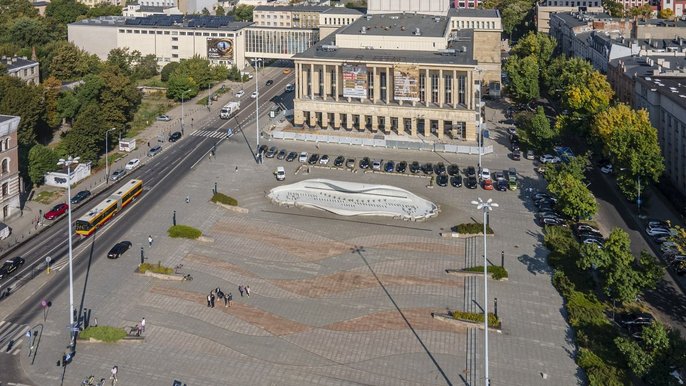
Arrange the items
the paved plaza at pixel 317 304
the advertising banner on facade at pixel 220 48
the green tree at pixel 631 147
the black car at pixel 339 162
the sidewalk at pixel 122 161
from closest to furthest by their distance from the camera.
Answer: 1. the paved plaza at pixel 317 304
2. the sidewalk at pixel 122 161
3. the green tree at pixel 631 147
4. the black car at pixel 339 162
5. the advertising banner on facade at pixel 220 48

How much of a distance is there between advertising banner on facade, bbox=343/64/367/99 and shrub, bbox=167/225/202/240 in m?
51.9

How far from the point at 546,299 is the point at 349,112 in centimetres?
6636

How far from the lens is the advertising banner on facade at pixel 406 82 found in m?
118

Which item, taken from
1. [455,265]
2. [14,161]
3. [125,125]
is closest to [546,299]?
[455,265]

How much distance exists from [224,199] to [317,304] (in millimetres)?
29944

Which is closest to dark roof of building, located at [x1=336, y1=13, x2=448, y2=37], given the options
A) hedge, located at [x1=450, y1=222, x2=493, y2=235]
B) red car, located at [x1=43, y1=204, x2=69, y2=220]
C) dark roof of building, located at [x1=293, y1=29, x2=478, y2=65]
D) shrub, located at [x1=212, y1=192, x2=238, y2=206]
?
dark roof of building, located at [x1=293, y1=29, x2=478, y2=65]

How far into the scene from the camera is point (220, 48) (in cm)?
17900

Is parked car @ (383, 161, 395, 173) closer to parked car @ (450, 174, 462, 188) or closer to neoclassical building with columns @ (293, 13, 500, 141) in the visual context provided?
parked car @ (450, 174, 462, 188)

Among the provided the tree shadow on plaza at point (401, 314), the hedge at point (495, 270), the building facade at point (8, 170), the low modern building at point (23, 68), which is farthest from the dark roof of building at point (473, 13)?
the building facade at point (8, 170)

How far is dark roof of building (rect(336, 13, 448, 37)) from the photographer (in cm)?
13538

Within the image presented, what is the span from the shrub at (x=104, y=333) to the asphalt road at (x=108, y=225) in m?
5.24

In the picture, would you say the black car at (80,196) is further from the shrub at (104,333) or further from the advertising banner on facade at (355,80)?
the advertising banner on facade at (355,80)

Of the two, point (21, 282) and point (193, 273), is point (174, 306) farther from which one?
point (21, 282)

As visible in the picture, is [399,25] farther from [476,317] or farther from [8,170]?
[476,317]
